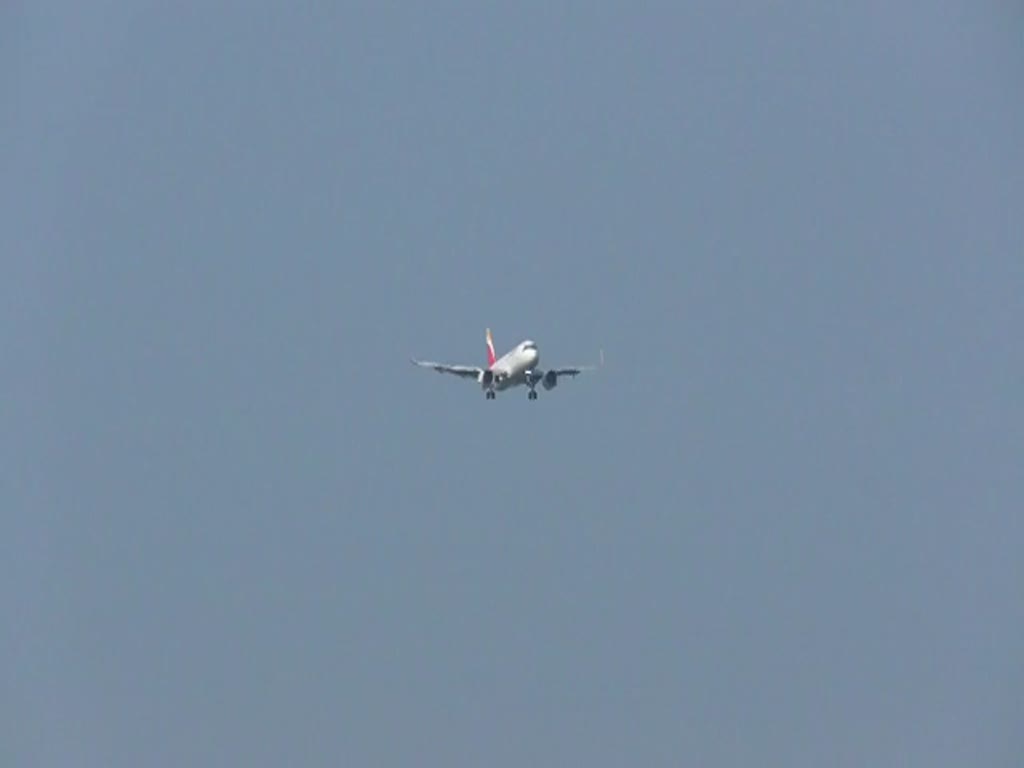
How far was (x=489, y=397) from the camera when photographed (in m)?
175

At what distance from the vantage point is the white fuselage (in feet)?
571

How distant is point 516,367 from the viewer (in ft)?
571

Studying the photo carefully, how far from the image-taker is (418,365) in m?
184

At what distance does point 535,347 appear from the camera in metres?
175

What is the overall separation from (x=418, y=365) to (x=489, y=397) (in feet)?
33.8

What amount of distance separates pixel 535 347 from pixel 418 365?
39.3 ft

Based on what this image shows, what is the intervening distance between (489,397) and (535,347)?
4.67m

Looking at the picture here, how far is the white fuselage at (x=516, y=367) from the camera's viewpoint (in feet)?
571
